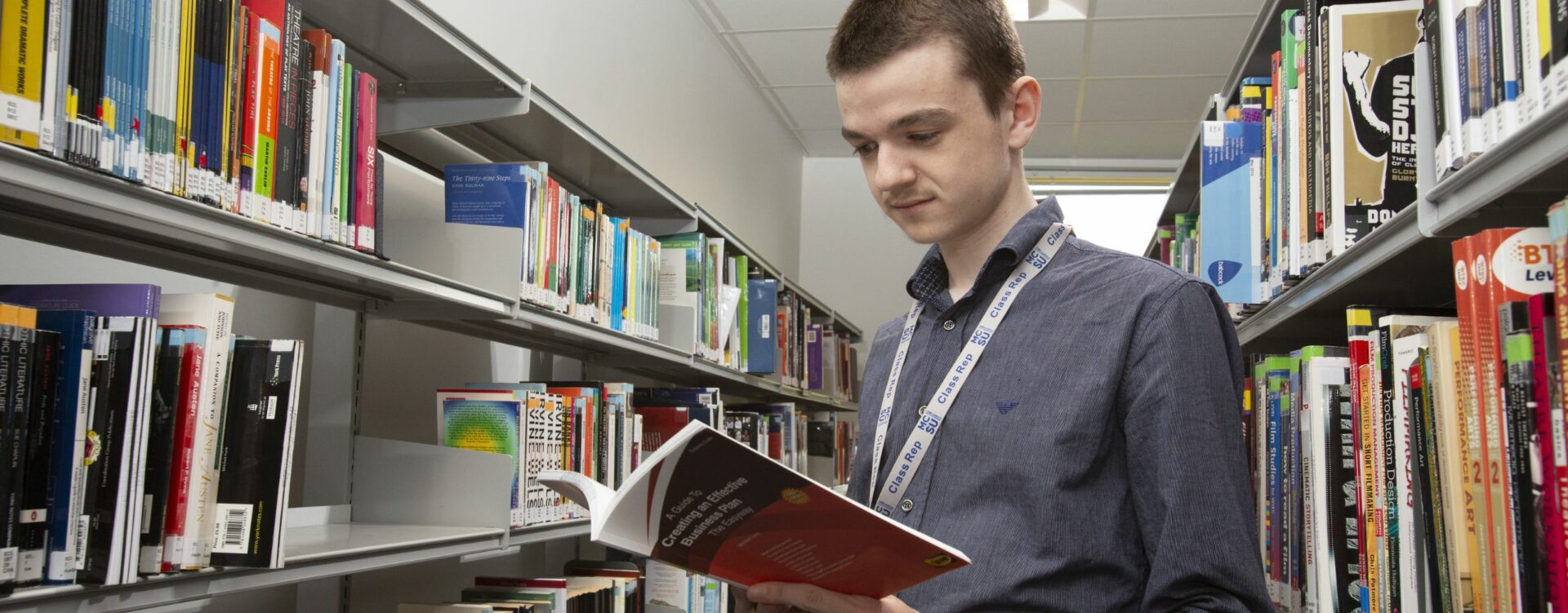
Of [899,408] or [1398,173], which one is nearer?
[899,408]

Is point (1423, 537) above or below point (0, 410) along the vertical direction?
below

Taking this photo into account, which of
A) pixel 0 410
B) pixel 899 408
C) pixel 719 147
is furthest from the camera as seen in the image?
Answer: pixel 719 147

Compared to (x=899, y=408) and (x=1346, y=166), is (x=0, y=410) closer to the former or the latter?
(x=899, y=408)

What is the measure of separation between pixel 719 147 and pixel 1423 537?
152 inches

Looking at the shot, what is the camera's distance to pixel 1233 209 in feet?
6.52

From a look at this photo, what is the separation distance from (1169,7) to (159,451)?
4124 mm

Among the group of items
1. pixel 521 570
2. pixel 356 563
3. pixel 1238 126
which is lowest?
pixel 521 570

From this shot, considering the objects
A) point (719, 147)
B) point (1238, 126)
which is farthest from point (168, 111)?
point (719, 147)

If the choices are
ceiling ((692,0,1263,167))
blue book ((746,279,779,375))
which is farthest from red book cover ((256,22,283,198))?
ceiling ((692,0,1263,167))

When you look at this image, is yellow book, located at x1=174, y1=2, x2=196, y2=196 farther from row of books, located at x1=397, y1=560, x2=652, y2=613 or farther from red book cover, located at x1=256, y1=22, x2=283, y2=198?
row of books, located at x1=397, y1=560, x2=652, y2=613

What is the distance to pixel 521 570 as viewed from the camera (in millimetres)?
2895

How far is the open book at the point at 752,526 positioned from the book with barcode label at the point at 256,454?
1.71ft

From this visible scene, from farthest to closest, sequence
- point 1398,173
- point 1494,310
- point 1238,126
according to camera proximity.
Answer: point 1238,126
point 1398,173
point 1494,310

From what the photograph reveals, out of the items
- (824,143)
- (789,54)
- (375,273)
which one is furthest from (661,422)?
(824,143)
